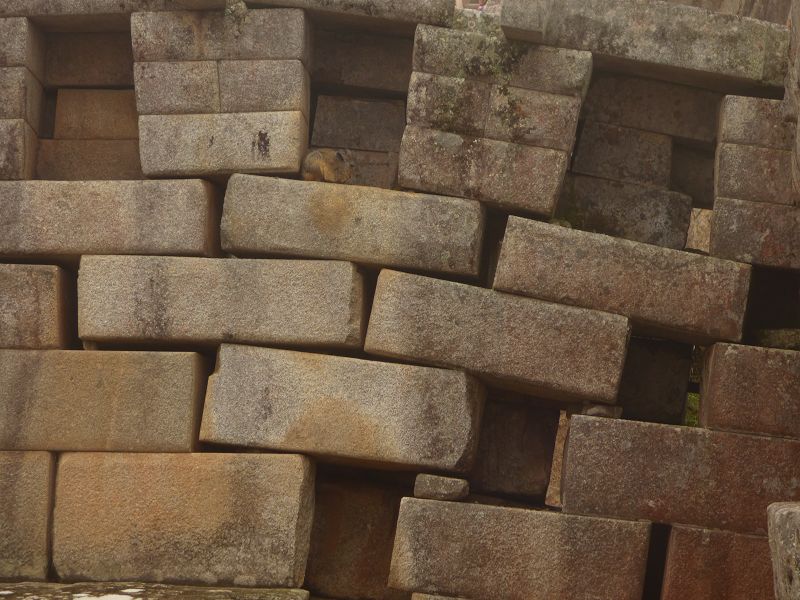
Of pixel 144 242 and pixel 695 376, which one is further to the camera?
pixel 695 376

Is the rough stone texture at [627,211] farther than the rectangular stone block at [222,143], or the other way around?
the rough stone texture at [627,211]

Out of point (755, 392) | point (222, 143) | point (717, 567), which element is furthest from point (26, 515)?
point (755, 392)

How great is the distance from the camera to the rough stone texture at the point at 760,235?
6.15 m

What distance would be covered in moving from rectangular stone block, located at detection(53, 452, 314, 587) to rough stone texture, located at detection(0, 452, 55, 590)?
0.28 ft

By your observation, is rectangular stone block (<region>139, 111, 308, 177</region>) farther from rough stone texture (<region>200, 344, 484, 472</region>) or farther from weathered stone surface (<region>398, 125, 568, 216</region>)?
rough stone texture (<region>200, 344, 484, 472</region>)

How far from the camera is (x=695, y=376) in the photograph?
6906mm

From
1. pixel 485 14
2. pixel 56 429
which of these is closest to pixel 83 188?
pixel 56 429

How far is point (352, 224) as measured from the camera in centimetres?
612

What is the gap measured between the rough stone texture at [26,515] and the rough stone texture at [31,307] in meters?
0.66

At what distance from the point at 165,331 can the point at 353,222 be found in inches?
47.7

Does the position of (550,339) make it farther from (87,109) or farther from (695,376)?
(87,109)

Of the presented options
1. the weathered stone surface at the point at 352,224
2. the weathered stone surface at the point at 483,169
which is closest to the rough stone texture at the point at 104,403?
the weathered stone surface at the point at 352,224

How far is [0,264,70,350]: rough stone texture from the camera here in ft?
20.6

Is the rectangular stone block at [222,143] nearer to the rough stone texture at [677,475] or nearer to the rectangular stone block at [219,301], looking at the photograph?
the rectangular stone block at [219,301]
